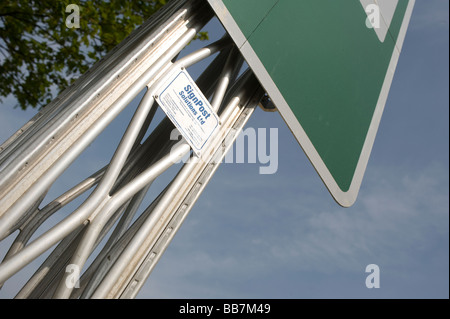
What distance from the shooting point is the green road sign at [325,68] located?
3266 mm

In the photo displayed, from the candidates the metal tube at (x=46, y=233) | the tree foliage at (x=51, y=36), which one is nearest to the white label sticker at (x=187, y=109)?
the metal tube at (x=46, y=233)

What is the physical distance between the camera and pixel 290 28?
11.4 feet

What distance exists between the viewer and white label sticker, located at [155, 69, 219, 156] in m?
3.07

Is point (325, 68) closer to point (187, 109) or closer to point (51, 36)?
point (187, 109)

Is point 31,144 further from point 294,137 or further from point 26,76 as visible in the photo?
point 26,76

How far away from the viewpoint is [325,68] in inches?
147

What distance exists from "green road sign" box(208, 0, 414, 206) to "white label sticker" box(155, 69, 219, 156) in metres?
0.34

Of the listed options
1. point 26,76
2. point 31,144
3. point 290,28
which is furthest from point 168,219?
point 26,76

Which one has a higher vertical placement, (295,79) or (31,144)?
(31,144)

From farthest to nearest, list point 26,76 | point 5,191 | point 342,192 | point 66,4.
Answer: point 26,76
point 66,4
point 342,192
point 5,191

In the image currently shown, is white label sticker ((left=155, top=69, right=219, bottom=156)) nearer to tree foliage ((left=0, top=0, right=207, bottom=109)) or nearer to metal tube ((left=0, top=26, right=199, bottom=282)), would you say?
metal tube ((left=0, top=26, right=199, bottom=282))

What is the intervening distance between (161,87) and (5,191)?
0.95m

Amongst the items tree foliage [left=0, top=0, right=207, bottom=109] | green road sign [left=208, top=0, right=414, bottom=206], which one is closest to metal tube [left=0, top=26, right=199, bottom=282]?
green road sign [left=208, top=0, right=414, bottom=206]

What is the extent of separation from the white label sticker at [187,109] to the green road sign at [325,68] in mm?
342
